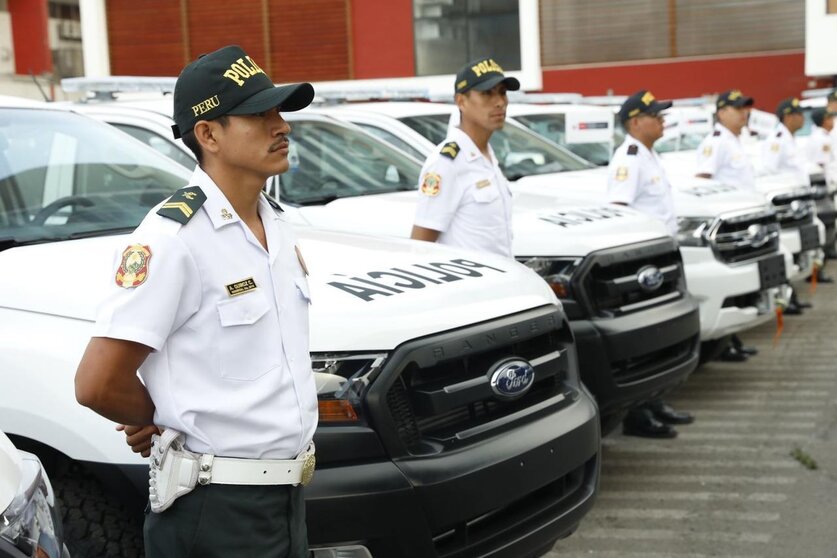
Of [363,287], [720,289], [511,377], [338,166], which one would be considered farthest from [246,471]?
[720,289]

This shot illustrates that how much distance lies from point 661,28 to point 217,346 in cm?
2219

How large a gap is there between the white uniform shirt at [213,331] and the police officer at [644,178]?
Result: 13.2 feet

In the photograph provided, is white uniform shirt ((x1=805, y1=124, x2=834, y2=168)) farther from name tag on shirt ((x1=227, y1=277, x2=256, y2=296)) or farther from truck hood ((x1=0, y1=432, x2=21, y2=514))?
truck hood ((x1=0, y1=432, x2=21, y2=514))

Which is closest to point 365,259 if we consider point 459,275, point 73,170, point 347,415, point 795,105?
point 459,275

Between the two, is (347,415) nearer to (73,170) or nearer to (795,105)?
(73,170)

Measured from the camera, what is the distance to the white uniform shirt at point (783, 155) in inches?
419

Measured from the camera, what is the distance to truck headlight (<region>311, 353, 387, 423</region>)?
9.52 ft

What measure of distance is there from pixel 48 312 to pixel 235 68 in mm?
996

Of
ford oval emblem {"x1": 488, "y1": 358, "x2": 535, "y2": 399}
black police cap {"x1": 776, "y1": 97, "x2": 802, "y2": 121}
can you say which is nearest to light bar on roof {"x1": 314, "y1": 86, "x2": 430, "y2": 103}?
black police cap {"x1": 776, "y1": 97, "x2": 802, "y2": 121}

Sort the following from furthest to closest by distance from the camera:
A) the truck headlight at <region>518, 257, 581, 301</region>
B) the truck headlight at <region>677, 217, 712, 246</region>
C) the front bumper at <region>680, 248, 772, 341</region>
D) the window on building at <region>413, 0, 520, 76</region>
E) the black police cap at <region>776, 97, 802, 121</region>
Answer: the window on building at <region>413, 0, 520, 76</region> < the black police cap at <region>776, 97, 802, 121</region> < the truck headlight at <region>677, 217, 712, 246</region> < the front bumper at <region>680, 248, 772, 341</region> < the truck headlight at <region>518, 257, 581, 301</region>

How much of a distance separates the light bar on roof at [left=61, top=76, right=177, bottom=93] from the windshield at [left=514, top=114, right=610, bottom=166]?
11.7 feet

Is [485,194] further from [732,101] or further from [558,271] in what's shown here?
[732,101]

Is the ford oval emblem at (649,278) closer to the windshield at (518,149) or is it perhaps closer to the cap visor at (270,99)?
the windshield at (518,149)

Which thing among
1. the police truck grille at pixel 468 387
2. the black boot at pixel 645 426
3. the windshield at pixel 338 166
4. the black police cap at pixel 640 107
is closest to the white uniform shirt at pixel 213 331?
the police truck grille at pixel 468 387
